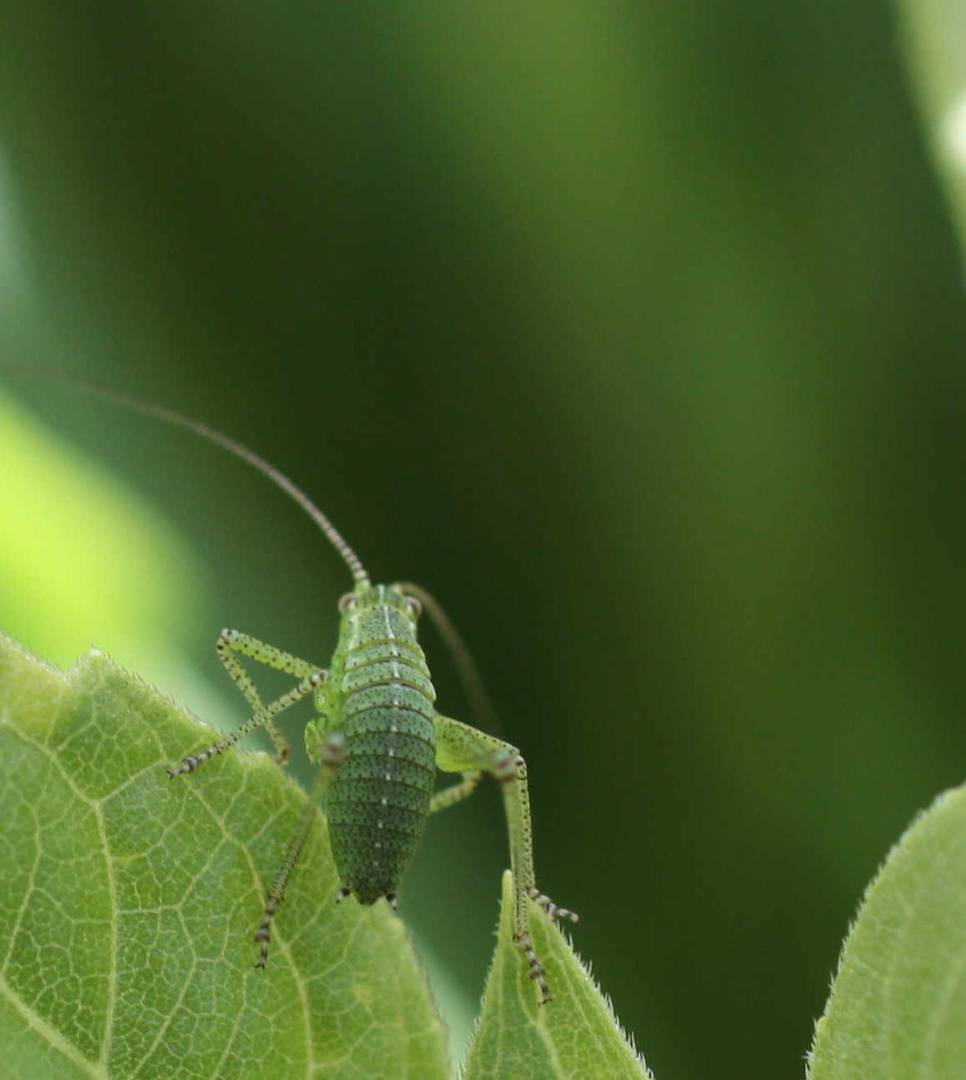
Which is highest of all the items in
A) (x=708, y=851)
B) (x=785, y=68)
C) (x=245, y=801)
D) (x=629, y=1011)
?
(x=785, y=68)

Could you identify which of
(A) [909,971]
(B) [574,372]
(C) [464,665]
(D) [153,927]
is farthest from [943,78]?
(D) [153,927]

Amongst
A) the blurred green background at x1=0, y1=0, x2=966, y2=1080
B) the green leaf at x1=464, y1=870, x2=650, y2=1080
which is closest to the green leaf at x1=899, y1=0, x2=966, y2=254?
the blurred green background at x1=0, y1=0, x2=966, y2=1080

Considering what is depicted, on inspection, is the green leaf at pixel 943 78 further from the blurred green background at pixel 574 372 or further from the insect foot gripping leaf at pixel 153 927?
the insect foot gripping leaf at pixel 153 927

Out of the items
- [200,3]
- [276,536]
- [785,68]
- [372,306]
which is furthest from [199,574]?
[785,68]

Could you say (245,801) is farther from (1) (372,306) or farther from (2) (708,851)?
(1) (372,306)

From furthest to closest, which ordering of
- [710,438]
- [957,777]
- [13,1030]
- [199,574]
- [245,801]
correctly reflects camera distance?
[710,438]
[199,574]
[957,777]
[245,801]
[13,1030]

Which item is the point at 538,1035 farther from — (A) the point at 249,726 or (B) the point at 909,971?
(A) the point at 249,726
